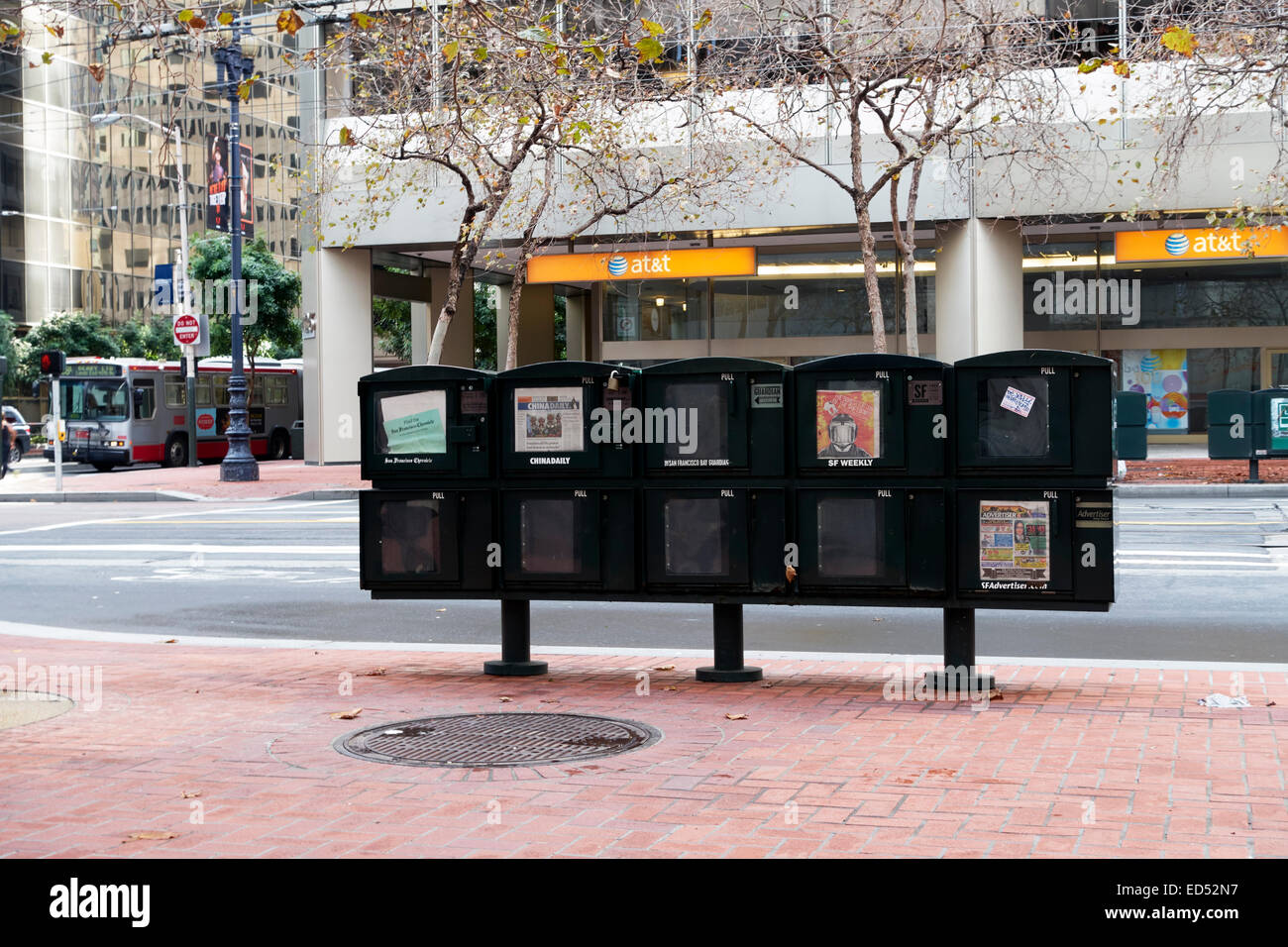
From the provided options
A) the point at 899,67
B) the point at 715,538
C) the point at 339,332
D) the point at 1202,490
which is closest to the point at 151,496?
the point at 339,332

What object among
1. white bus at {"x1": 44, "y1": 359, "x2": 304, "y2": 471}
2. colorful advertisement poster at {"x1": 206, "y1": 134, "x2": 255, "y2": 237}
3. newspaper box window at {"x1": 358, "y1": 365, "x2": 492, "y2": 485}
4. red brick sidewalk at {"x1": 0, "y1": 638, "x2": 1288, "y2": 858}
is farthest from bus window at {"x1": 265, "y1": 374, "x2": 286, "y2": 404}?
newspaper box window at {"x1": 358, "y1": 365, "x2": 492, "y2": 485}

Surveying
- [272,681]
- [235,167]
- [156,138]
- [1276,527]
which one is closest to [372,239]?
[235,167]

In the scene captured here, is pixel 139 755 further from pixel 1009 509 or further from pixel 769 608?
pixel 769 608

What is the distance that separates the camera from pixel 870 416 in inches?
292

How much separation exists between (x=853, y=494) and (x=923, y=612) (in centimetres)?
405

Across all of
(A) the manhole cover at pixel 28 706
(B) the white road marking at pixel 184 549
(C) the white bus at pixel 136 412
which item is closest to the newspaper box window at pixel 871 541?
(A) the manhole cover at pixel 28 706

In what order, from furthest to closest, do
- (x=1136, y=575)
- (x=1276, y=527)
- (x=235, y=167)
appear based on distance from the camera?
(x=235, y=167) → (x=1276, y=527) → (x=1136, y=575)

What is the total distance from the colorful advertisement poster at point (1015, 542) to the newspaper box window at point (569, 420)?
6.34 ft

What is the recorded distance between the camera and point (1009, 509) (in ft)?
23.8

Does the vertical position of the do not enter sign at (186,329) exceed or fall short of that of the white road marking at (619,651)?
it exceeds it

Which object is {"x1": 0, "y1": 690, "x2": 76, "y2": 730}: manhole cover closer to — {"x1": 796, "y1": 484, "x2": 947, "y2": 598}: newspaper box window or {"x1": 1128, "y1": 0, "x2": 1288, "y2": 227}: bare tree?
{"x1": 796, "y1": 484, "x2": 947, "y2": 598}: newspaper box window

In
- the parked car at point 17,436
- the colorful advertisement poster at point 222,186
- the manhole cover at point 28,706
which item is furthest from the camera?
the parked car at point 17,436

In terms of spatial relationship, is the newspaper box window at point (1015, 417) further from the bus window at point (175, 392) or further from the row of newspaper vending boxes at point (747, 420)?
the bus window at point (175, 392)

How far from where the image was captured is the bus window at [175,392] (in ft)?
129
